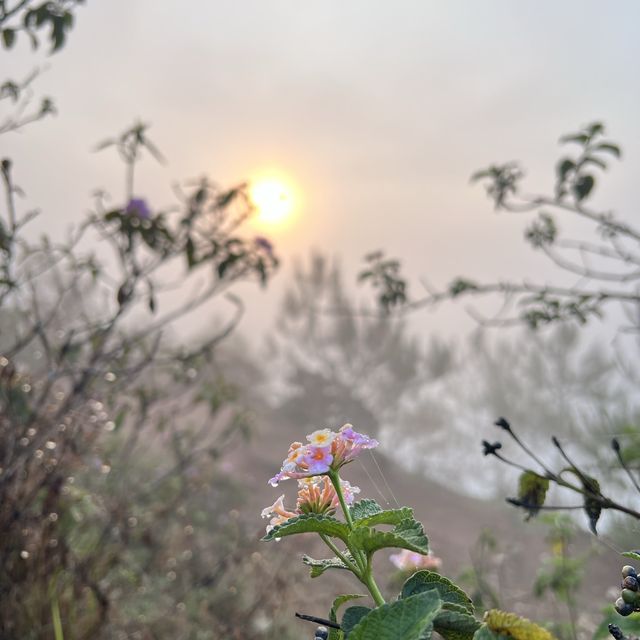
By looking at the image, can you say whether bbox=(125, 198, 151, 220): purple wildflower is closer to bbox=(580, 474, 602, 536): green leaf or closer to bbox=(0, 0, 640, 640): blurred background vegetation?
bbox=(0, 0, 640, 640): blurred background vegetation

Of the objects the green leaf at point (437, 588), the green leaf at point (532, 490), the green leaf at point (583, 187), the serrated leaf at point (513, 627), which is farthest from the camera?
the green leaf at point (583, 187)

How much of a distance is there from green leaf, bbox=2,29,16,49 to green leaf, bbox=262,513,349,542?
1.59 m

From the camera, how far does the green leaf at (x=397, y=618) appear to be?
46cm

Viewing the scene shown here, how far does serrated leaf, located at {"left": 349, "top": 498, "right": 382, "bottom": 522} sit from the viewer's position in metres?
0.59

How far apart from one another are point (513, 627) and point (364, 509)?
0.62 ft

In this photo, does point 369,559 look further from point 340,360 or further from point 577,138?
point 340,360

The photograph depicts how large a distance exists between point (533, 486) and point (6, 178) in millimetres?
1436

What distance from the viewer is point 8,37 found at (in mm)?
1628

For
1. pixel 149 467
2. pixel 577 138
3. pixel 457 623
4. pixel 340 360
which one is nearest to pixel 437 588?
pixel 457 623

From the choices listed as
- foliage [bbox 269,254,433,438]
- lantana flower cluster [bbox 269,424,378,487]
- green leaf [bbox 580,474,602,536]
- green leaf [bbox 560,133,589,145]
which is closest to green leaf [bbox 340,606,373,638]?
lantana flower cluster [bbox 269,424,378,487]

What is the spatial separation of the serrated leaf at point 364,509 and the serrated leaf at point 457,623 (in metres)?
0.11

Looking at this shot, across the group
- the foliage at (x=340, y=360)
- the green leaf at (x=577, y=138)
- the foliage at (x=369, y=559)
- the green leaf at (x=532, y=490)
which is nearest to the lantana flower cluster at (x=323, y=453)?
the foliage at (x=369, y=559)

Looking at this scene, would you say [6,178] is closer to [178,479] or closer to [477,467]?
[178,479]

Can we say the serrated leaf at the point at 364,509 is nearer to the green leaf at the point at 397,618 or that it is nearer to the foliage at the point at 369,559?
the foliage at the point at 369,559
